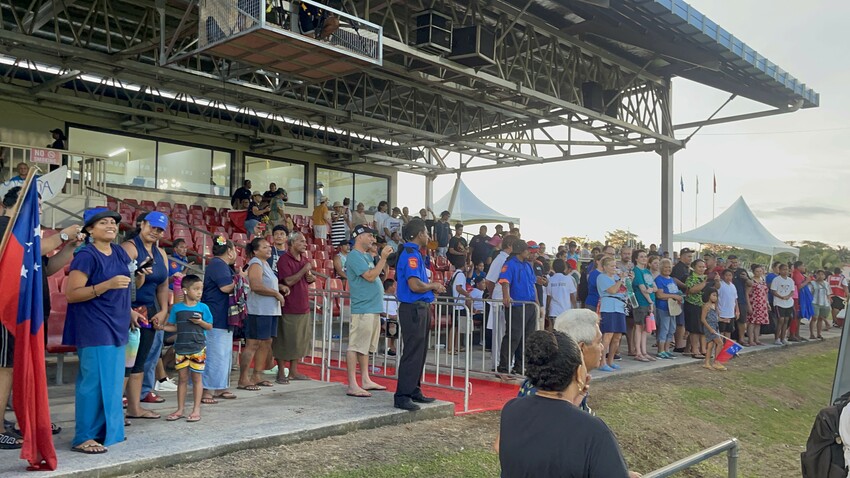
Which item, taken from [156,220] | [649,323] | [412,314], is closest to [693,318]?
[649,323]

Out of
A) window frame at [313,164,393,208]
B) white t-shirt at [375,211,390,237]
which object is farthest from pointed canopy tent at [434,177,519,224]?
white t-shirt at [375,211,390,237]

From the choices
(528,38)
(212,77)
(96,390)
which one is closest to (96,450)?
(96,390)

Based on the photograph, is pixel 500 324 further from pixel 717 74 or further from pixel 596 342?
pixel 717 74

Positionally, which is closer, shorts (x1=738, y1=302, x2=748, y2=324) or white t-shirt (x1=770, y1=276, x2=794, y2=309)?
shorts (x1=738, y1=302, x2=748, y2=324)

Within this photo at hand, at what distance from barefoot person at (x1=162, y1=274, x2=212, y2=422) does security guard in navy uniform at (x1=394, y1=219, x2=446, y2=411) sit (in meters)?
1.74

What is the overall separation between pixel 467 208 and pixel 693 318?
1441cm

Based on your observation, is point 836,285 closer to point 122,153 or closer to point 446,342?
point 446,342

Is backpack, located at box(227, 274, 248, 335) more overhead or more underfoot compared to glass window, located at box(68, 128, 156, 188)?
A: more underfoot

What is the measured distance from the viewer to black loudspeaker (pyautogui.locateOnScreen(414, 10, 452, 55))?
1179 centimetres

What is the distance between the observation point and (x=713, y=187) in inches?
1419

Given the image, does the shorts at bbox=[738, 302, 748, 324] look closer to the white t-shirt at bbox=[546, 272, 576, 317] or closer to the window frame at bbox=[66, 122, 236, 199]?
the white t-shirt at bbox=[546, 272, 576, 317]

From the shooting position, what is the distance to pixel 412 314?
6.21 meters

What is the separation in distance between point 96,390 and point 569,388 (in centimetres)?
341

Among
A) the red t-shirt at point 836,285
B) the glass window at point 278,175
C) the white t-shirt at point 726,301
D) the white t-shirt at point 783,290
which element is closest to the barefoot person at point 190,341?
the white t-shirt at point 726,301
